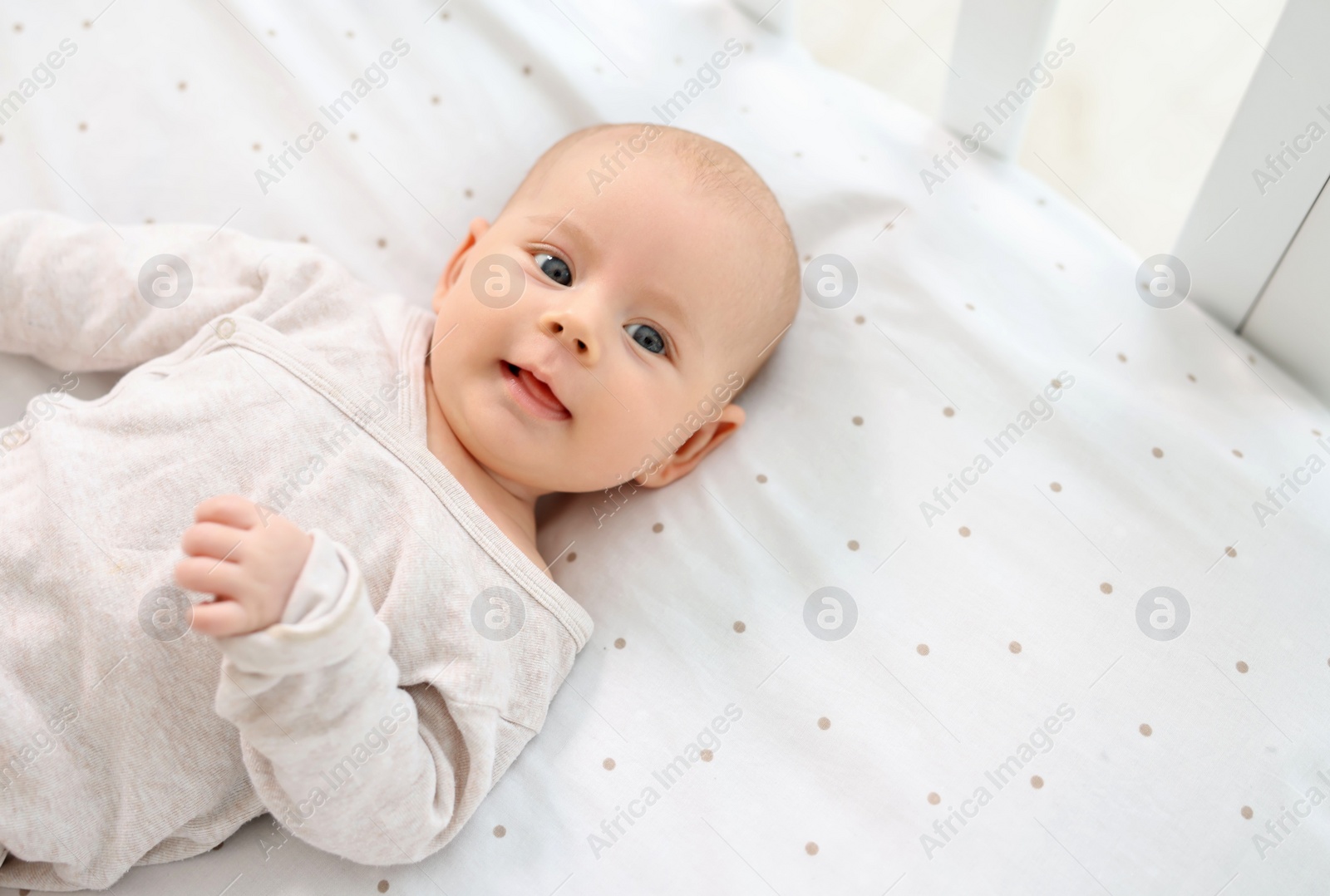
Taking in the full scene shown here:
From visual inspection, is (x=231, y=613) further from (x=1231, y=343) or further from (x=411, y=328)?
(x=1231, y=343)

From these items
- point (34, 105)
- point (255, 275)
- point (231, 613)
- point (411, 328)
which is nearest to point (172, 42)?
point (34, 105)

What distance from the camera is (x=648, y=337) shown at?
106cm

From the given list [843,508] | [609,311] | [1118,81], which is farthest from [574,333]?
[1118,81]

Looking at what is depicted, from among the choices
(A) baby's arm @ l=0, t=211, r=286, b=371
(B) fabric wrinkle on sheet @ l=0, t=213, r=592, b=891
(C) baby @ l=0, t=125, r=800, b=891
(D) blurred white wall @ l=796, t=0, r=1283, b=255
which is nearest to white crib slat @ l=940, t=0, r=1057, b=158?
(D) blurred white wall @ l=796, t=0, r=1283, b=255

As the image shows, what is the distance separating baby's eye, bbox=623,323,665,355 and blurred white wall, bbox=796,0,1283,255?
21.6 inches

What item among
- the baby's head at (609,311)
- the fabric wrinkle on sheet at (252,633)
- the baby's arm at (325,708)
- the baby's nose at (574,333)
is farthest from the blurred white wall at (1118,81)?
the baby's arm at (325,708)

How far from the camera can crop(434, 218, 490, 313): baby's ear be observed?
46.3 inches

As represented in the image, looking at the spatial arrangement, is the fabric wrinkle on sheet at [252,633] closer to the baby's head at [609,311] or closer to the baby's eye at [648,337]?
the baby's head at [609,311]

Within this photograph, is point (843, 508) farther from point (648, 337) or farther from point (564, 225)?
point (564, 225)

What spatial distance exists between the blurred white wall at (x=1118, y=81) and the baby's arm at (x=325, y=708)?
0.98 metres

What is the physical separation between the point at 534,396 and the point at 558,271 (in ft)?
0.45

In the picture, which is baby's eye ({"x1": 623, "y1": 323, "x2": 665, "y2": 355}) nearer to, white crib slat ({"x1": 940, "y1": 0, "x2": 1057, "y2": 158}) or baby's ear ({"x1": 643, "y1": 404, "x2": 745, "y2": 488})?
baby's ear ({"x1": 643, "y1": 404, "x2": 745, "y2": 488})

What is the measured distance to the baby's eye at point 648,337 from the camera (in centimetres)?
106

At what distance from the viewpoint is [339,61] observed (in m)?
1.35
